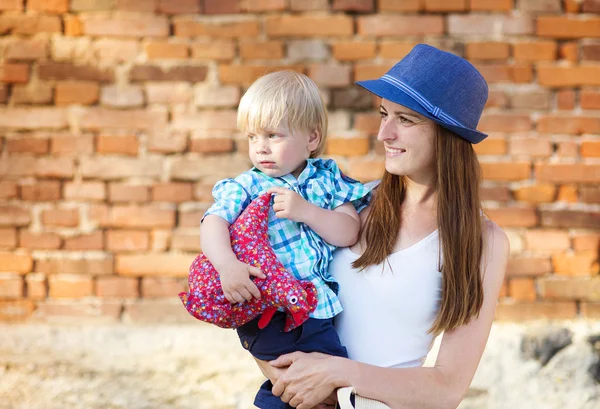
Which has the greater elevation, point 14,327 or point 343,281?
point 343,281

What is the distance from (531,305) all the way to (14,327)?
246cm

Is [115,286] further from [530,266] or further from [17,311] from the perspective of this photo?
[530,266]

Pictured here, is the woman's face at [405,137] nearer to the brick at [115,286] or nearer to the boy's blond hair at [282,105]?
the boy's blond hair at [282,105]

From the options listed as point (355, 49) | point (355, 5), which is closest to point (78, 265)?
point (355, 49)

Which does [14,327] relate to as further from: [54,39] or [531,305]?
[531,305]

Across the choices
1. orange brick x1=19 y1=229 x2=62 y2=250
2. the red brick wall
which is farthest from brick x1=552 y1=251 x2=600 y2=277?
orange brick x1=19 y1=229 x2=62 y2=250

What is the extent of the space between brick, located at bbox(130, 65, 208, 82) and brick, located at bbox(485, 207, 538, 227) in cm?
155

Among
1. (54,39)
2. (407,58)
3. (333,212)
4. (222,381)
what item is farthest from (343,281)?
(54,39)

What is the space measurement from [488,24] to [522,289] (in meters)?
1.27

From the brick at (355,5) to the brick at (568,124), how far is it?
966 millimetres

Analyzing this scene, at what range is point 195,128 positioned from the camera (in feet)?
11.4

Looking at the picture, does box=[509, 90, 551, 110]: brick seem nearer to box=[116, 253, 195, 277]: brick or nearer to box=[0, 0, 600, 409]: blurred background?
box=[0, 0, 600, 409]: blurred background

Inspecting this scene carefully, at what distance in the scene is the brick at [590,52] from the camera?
3.47 metres

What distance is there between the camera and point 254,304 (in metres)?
1.86
